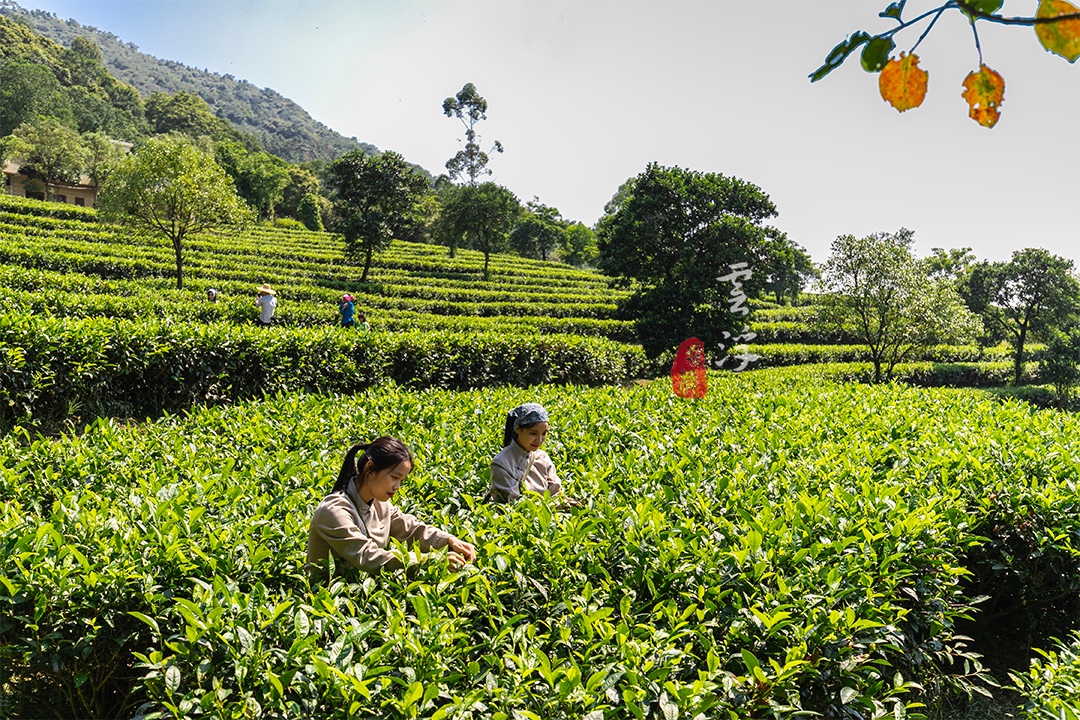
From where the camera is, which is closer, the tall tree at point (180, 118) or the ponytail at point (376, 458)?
the ponytail at point (376, 458)

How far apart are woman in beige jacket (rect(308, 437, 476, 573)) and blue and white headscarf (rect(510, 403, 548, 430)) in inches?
42.1

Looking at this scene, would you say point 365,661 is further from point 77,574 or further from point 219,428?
point 219,428

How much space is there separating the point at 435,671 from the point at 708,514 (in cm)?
177

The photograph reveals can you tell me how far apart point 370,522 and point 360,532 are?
17cm

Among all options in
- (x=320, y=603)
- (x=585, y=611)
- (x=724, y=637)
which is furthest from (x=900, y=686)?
(x=320, y=603)

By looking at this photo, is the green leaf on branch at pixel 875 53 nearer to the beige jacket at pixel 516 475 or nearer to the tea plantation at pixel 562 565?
the tea plantation at pixel 562 565

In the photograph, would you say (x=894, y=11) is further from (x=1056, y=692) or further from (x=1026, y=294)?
(x=1026, y=294)

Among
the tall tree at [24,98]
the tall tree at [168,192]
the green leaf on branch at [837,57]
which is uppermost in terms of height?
the tall tree at [24,98]

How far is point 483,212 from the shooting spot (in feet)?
108

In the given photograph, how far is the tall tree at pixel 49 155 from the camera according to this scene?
42812 mm

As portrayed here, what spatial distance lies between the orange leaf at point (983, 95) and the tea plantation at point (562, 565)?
1600mm

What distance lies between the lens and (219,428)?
5.86 m

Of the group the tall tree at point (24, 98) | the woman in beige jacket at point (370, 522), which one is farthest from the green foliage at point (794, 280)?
the tall tree at point (24, 98)

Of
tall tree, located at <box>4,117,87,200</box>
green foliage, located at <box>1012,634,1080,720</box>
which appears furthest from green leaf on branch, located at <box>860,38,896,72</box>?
tall tree, located at <box>4,117,87,200</box>
